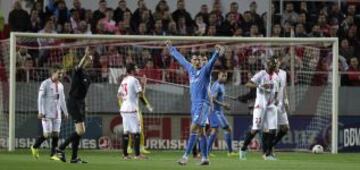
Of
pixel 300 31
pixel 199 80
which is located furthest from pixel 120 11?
pixel 199 80

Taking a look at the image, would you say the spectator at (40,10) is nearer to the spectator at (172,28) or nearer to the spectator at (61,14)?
the spectator at (61,14)

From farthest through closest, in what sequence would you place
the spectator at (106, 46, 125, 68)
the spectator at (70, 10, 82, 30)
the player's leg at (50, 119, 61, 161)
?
the spectator at (70, 10, 82, 30), the spectator at (106, 46, 125, 68), the player's leg at (50, 119, 61, 161)

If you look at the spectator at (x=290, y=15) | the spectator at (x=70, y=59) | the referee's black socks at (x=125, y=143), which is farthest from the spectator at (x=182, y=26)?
the referee's black socks at (x=125, y=143)

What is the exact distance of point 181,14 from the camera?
31.0 metres

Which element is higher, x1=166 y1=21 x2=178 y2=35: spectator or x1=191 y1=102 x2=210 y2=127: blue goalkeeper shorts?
x1=166 y1=21 x2=178 y2=35: spectator

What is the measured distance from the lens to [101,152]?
27.6m

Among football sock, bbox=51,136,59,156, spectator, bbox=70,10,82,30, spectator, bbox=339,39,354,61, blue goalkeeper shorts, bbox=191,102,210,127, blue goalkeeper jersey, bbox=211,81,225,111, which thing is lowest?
football sock, bbox=51,136,59,156

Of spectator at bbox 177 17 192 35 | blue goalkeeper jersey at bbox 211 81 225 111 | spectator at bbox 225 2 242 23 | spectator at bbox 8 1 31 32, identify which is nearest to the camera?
blue goalkeeper jersey at bbox 211 81 225 111

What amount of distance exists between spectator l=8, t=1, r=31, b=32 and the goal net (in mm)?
957

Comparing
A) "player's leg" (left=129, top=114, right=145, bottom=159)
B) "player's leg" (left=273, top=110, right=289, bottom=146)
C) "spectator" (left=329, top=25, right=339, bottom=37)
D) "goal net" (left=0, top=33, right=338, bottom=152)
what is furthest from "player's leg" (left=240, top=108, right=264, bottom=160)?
"spectator" (left=329, top=25, right=339, bottom=37)

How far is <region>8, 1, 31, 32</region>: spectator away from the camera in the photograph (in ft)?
96.0

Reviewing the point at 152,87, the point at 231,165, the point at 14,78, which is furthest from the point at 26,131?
the point at 231,165

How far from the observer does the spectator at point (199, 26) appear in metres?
30.7

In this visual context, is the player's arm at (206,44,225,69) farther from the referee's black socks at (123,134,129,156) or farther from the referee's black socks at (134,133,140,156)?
the referee's black socks at (123,134,129,156)
